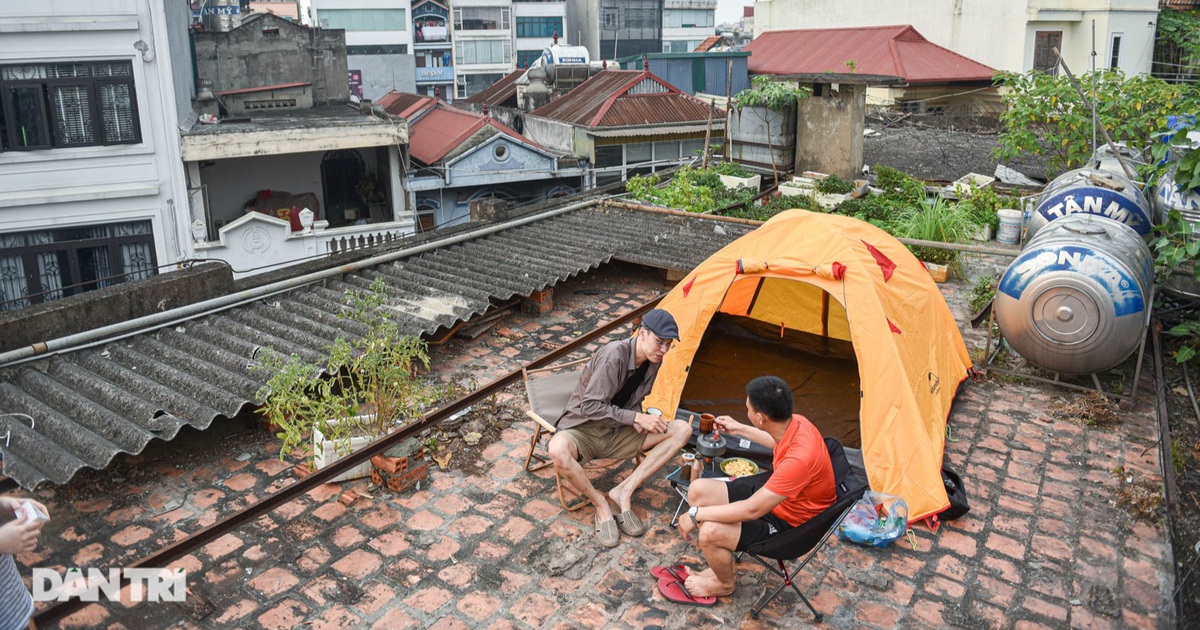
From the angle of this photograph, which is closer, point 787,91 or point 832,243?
point 832,243

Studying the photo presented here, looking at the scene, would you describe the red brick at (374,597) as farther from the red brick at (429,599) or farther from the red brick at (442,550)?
the red brick at (442,550)

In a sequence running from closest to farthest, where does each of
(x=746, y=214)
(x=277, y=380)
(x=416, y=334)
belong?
(x=277, y=380)
(x=416, y=334)
(x=746, y=214)

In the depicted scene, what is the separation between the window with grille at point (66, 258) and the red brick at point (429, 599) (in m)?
14.3

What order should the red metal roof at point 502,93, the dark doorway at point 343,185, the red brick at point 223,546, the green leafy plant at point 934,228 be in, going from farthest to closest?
the red metal roof at point 502,93, the dark doorway at point 343,185, the green leafy plant at point 934,228, the red brick at point 223,546

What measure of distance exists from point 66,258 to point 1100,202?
1812 centimetres

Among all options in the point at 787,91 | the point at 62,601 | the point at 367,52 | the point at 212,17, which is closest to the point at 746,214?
the point at 787,91

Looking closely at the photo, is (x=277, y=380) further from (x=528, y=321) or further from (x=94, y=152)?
(x=94, y=152)

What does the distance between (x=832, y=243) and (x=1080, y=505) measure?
7.89 feet

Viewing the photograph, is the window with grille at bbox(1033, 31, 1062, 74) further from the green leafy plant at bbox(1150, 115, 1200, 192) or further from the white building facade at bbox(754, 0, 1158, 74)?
the green leafy plant at bbox(1150, 115, 1200, 192)

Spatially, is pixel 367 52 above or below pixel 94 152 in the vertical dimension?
above

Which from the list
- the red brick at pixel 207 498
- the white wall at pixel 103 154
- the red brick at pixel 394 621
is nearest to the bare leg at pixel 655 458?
the red brick at pixel 394 621

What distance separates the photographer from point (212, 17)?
91.6 ft

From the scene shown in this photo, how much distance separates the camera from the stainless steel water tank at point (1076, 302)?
6.68m


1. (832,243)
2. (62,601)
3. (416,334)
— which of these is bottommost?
(62,601)
